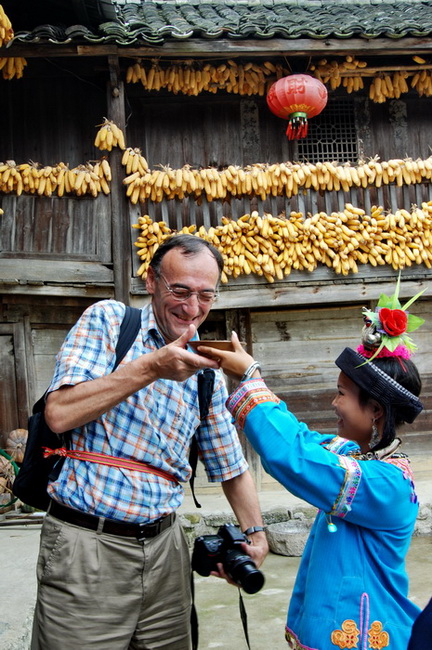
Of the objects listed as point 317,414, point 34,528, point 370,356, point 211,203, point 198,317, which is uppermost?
point 211,203

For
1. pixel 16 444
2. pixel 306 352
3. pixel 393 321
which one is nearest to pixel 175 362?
pixel 393 321

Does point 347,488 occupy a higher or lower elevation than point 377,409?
lower

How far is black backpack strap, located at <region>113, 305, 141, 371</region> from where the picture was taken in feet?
8.01

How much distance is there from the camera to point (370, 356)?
93.5 inches

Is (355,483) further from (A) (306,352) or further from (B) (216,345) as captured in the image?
(A) (306,352)

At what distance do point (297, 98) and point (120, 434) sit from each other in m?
7.29

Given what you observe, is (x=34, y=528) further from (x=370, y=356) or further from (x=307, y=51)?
(x=307, y=51)

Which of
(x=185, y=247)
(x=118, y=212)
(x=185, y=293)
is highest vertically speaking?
(x=118, y=212)

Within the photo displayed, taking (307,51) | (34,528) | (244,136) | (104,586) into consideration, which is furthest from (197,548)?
(244,136)

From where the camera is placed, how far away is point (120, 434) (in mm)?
2369

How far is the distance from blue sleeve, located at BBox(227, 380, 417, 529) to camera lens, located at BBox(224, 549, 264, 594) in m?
0.43

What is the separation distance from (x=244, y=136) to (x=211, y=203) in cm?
179

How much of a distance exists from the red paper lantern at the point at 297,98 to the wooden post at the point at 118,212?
2.00 meters

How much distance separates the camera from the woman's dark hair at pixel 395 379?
90.1 inches
